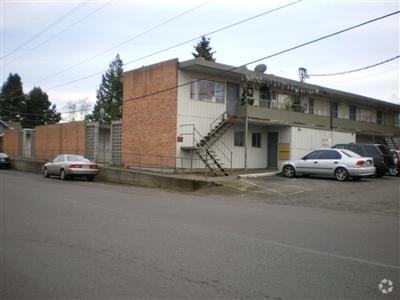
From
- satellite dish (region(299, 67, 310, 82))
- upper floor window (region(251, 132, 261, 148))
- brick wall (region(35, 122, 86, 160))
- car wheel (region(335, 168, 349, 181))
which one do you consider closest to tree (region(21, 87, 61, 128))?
brick wall (region(35, 122, 86, 160))

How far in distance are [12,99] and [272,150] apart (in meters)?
66.5

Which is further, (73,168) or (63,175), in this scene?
(63,175)

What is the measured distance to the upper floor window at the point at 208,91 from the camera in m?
27.9

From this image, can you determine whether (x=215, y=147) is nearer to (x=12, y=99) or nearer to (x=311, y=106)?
(x=311, y=106)

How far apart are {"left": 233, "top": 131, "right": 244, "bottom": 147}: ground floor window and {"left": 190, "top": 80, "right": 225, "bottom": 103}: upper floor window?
2.27m

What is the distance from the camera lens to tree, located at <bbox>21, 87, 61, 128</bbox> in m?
82.6

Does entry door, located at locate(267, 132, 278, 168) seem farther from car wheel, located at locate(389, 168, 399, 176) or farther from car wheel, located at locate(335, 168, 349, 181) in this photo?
car wheel, located at locate(335, 168, 349, 181)

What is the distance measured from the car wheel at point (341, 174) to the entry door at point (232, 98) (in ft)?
26.9

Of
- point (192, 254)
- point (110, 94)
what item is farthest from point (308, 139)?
point (110, 94)

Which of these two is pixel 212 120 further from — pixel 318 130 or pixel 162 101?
pixel 318 130

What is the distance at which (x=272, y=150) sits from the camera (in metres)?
31.6

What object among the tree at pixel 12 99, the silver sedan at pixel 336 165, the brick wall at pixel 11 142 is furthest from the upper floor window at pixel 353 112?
the tree at pixel 12 99

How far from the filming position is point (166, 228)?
10305mm

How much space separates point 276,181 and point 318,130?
9.52 m
